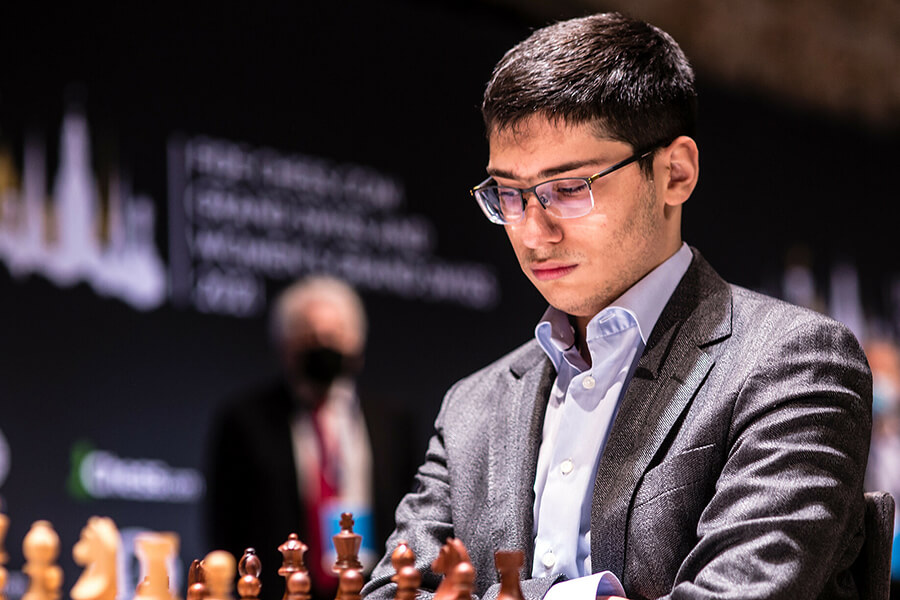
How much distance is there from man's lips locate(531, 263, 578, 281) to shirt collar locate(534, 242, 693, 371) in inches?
3.5

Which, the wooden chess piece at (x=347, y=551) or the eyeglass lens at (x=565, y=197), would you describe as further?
the eyeglass lens at (x=565, y=197)

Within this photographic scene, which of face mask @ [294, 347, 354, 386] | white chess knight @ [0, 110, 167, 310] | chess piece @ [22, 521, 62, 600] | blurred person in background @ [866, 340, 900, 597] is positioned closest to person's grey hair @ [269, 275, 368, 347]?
face mask @ [294, 347, 354, 386]

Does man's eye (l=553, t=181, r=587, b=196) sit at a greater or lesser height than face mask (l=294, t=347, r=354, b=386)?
greater

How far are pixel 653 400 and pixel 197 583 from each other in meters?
0.70

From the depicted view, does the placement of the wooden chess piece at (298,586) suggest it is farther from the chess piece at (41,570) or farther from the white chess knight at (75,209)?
the white chess knight at (75,209)

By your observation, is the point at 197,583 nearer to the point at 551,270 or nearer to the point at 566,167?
the point at 551,270

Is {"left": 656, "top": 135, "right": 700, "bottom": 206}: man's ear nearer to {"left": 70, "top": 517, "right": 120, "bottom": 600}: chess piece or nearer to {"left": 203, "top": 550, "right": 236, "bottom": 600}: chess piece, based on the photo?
{"left": 203, "top": 550, "right": 236, "bottom": 600}: chess piece

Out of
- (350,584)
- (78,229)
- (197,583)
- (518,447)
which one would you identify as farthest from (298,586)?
(78,229)

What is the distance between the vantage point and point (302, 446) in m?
4.32

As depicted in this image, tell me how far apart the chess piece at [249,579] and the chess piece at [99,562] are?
0.17 m

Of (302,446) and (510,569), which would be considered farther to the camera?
(302,446)

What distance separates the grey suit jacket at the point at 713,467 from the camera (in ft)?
4.48

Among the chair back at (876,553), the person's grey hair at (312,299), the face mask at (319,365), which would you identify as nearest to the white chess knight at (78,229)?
the person's grey hair at (312,299)

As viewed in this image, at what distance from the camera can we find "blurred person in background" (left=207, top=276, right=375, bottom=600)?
Answer: 4133 mm
